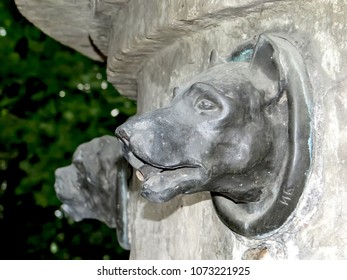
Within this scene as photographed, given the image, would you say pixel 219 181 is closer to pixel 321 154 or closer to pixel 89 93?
pixel 321 154

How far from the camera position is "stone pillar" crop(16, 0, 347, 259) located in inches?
57.1

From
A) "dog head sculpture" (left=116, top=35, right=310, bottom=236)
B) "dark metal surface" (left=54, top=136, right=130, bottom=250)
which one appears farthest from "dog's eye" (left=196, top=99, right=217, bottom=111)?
"dark metal surface" (left=54, top=136, right=130, bottom=250)

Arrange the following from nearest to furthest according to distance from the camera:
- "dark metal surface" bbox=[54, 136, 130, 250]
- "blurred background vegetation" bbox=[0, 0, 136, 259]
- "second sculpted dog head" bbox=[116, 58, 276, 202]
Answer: "second sculpted dog head" bbox=[116, 58, 276, 202]
"dark metal surface" bbox=[54, 136, 130, 250]
"blurred background vegetation" bbox=[0, 0, 136, 259]

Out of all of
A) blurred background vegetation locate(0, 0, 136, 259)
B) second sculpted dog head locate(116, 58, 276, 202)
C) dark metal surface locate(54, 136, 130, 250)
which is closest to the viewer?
second sculpted dog head locate(116, 58, 276, 202)

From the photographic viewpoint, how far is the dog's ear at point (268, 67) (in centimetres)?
148

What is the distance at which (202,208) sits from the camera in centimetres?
174

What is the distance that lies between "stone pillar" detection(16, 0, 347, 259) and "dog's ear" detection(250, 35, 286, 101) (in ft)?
0.22

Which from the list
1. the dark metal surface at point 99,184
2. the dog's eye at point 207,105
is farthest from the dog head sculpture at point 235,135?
the dark metal surface at point 99,184

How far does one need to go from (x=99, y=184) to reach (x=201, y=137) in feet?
3.18

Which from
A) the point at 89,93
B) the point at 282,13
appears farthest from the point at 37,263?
the point at 89,93

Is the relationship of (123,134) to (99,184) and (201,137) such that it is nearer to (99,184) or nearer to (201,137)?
(201,137)

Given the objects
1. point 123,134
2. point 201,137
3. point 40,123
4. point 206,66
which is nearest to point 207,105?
point 201,137

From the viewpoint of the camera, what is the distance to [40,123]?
14.0ft

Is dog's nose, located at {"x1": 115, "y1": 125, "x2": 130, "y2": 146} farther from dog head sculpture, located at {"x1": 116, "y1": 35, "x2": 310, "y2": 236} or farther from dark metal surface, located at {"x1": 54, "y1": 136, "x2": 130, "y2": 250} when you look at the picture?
dark metal surface, located at {"x1": 54, "y1": 136, "x2": 130, "y2": 250}
